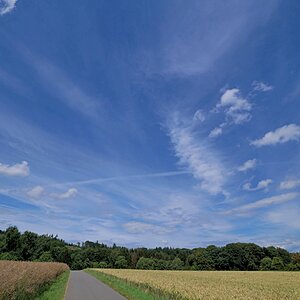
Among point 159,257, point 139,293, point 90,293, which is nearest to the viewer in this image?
point 139,293

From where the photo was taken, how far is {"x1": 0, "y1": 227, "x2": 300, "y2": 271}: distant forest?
302 feet

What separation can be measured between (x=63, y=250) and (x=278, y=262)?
7756 cm

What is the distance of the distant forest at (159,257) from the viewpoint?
9219 centimetres

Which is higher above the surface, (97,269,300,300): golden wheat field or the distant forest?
the distant forest

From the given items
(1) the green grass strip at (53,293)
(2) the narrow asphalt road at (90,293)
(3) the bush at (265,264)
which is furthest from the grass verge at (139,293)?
(3) the bush at (265,264)

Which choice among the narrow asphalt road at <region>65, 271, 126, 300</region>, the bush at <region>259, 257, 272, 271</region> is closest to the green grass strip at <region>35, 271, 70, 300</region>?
the narrow asphalt road at <region>65, 271, 126, 300</region>

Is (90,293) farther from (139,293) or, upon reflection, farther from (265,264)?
(265,264)

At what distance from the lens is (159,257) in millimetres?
134375

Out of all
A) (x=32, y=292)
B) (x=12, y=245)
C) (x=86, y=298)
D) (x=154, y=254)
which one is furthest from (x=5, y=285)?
Answer: (x=154, y=254)

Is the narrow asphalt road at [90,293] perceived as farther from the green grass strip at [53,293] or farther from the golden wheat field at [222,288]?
the golden wheat field at [222,288]

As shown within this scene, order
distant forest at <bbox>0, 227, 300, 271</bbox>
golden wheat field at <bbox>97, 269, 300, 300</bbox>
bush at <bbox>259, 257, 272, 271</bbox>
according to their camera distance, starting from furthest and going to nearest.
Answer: bush at <bbox>259, 257, 272, 271</bbox> → distant forest at <bbox>0, 227, 300, 271</bbox> → golden wheat field at <bbox>97, 269, 300, 300</bbox>

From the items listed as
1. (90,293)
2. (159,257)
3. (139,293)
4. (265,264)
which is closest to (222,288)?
(139,293)

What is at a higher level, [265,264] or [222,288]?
[265,264]

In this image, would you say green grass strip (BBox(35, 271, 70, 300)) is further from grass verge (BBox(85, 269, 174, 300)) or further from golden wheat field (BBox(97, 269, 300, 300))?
golden wheat field (BBox(97, 269, 300, 300))
